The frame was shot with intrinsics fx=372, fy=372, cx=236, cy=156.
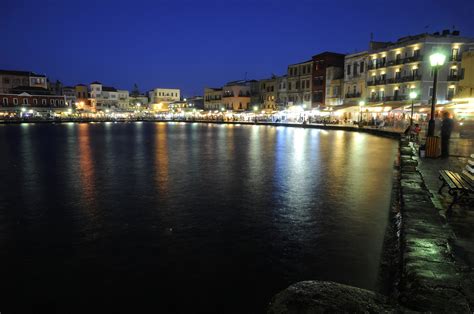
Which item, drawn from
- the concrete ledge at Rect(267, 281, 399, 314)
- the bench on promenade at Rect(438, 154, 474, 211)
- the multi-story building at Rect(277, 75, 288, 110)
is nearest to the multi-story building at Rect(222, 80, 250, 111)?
the multi-story building at Rect(277, 75, 288, 110)

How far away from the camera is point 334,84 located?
2340 inches

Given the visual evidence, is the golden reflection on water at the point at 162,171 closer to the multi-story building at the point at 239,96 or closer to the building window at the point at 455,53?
the building window at the point at 455,53

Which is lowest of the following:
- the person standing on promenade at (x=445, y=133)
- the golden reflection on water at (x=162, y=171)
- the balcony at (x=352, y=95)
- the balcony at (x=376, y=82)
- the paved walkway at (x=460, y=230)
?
the golden reflection on water at (x=162, y=171)

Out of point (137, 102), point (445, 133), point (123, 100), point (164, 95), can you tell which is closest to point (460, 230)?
point (445, 133)

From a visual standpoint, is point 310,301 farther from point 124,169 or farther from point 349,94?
point 349,94

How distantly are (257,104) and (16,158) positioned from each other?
2648 inches

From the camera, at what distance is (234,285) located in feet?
18.3

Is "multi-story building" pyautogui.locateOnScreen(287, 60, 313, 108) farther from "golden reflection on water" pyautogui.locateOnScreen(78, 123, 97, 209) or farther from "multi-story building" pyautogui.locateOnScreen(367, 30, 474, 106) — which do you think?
"golden reflection on water" pyautogui.locateOnScreen(78, 123, 97, 209)

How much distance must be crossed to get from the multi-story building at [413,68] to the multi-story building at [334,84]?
6.55 m

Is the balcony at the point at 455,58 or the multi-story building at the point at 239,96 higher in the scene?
the balcony at the point at 455,58

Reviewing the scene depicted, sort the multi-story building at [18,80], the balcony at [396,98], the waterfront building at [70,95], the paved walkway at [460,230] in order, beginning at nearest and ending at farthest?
1. the paved walkway at [460,230]
2. the balcony at [396,98]
3. the multi-story building at [18,80]
4. the waterfront building at [70,95]

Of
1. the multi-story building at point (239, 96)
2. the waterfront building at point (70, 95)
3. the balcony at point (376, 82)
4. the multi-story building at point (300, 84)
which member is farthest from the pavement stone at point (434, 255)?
the waterfront building at point (70, 95)

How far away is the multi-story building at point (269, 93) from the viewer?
77.0 m

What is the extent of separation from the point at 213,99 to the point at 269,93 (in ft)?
74.7
